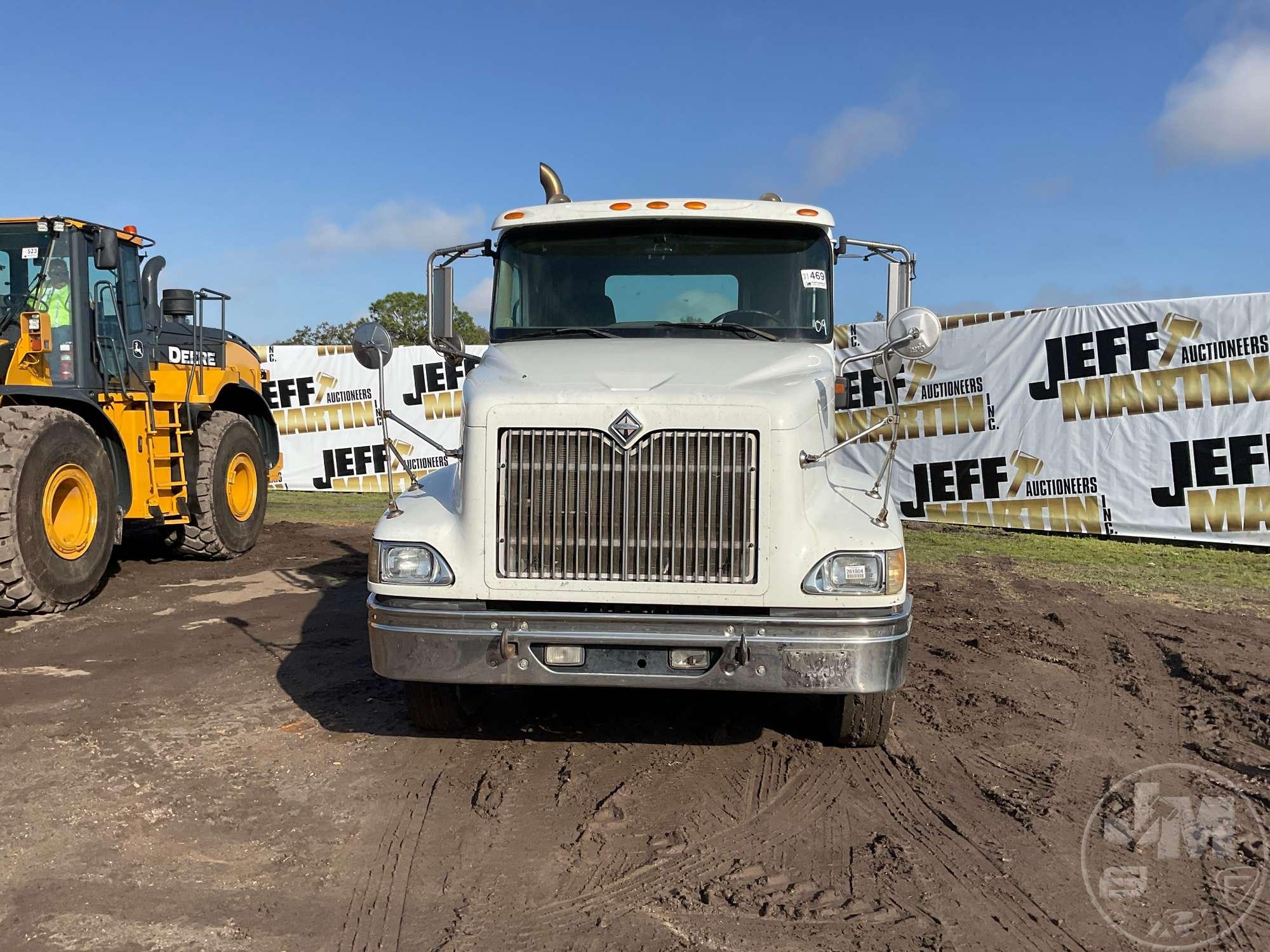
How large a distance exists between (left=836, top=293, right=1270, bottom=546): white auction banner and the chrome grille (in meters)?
6.57

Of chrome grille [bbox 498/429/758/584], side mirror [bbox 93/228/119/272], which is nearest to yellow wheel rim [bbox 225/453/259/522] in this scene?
side mirror [bbox 93/228/119/272]

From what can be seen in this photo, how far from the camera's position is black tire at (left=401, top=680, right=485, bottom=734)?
494 cm

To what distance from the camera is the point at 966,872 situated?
12.0 feet

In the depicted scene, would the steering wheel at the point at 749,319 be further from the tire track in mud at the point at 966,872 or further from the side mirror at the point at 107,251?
the side mirror at the point at 107,251

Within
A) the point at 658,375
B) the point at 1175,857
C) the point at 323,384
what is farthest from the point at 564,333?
the point at 323,384

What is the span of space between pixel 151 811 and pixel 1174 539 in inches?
441

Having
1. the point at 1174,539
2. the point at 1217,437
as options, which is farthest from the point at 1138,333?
the point at 1174,539

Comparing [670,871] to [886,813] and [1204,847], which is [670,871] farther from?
[1204,847]

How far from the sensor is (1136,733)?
5195mm

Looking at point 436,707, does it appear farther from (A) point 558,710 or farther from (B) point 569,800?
(B) point 569,800

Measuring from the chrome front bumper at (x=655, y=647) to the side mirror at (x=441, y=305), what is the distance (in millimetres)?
2274

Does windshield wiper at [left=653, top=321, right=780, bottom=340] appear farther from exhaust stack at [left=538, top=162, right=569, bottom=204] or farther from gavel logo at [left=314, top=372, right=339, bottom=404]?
gavel logo at [left=314, top=372, right=339, bottom=404]

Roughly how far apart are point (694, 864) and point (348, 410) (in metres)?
16.2

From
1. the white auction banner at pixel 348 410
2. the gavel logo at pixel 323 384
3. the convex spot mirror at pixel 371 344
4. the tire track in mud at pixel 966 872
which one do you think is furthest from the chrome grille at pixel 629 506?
the gavel logo at pixel 323 384
